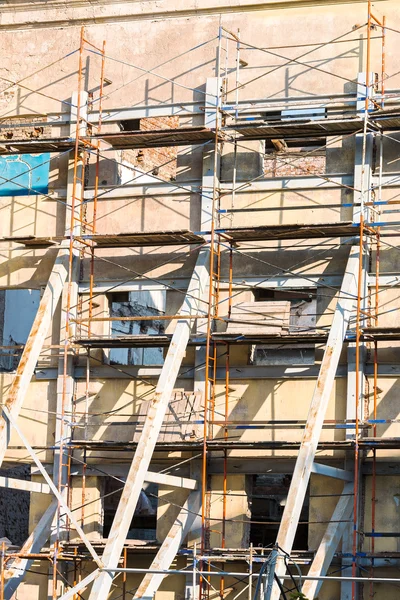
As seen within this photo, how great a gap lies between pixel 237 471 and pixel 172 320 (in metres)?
2.82

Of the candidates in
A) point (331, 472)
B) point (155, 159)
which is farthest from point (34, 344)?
point (331, 472)

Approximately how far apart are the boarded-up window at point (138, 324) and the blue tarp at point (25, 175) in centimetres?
688

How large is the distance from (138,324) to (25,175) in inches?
347

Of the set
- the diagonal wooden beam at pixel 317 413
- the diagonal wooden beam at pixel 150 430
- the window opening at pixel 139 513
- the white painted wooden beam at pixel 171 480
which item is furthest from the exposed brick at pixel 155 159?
the window opening at pixel 139 513

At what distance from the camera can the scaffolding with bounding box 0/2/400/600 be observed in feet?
69.6

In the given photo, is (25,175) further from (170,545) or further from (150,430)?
(170,545)

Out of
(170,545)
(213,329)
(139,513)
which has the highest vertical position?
(213,329)

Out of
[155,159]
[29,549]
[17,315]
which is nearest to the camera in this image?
[29,549]

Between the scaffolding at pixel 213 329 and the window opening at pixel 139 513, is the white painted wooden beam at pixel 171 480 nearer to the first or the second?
the scaffolding at pixel 213 329

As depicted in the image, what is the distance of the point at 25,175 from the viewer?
976 inches

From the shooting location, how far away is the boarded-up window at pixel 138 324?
31859 mm

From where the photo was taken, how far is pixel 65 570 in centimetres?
2280

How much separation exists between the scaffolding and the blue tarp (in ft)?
1.54

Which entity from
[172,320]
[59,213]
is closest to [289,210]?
[172,320]
